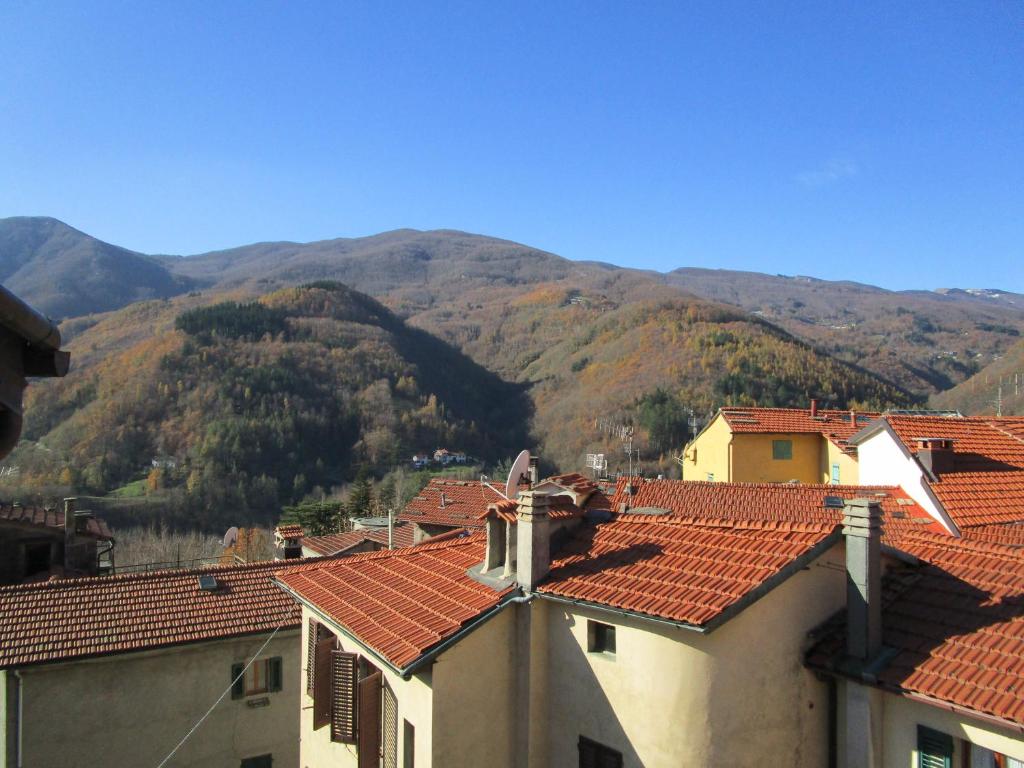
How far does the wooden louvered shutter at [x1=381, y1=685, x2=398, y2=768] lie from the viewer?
988 centimetres

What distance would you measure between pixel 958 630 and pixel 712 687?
9.60ft

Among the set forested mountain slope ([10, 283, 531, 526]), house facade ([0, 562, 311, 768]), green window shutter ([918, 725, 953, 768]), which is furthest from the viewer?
forested mountain slope ([10, 283, 531, 526])

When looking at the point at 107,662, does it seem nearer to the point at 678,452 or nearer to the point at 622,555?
the point at 622,555

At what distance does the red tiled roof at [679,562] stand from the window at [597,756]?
1.87 metres

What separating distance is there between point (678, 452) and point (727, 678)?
280ft

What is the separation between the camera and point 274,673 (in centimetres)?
1585

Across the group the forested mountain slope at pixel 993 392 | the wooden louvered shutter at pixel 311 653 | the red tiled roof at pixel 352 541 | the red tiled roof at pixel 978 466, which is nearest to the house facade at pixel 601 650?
the wooden louvered shutter at pixel 311 653

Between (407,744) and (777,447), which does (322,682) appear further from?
(777,447)

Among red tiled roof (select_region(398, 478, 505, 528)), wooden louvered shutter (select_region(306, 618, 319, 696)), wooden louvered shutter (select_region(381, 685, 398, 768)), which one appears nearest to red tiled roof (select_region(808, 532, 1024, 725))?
wooden louvered shutter (select_region(381, 685, 398, 768))

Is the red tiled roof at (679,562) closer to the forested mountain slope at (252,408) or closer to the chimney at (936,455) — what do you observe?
the chimney at (936,455)

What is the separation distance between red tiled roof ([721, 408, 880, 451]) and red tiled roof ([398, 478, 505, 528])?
→ 36.3ft

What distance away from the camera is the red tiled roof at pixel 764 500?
733 inches

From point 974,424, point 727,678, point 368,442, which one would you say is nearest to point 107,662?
point 727,678

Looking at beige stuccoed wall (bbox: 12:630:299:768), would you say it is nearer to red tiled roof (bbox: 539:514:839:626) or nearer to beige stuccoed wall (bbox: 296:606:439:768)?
beige stuccoed wall (bbox: 296:606:439:768)
